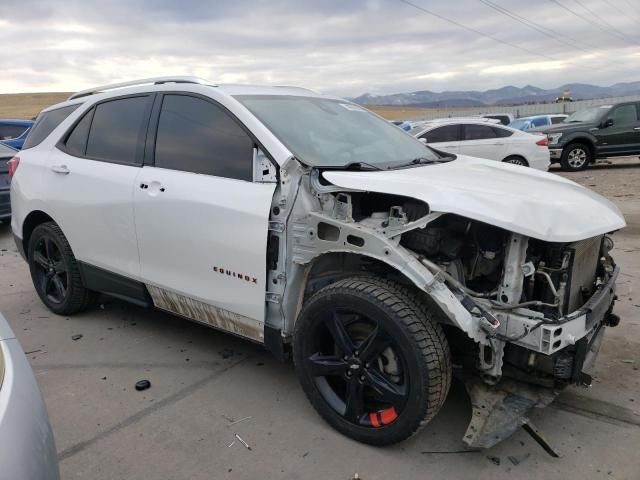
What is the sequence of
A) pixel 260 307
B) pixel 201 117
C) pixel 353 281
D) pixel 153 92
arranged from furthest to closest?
pixel 153 92
pixel 201 117
pixel 260 307
pixel 353 281

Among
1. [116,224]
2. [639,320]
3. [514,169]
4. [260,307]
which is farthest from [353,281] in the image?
[639,320]

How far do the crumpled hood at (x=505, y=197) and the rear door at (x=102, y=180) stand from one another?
1636mm

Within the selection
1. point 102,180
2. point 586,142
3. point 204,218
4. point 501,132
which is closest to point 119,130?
point 102,180

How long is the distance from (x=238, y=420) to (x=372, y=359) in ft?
3.04

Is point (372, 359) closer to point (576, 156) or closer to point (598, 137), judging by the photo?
point (576, 156)

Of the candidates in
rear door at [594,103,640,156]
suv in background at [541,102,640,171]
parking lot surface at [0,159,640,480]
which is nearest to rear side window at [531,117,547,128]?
suv in background at [541,102,640,171]

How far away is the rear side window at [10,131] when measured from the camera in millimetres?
11859

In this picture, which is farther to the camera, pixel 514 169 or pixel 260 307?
pixel 514 169

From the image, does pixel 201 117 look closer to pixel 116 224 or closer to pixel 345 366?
pixel 116 224

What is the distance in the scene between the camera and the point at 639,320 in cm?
424

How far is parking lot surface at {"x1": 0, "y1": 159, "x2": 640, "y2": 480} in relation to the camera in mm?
2613

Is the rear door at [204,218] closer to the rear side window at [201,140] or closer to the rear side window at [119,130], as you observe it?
the rear side window at [201,140]

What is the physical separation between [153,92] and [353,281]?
2.06 metres

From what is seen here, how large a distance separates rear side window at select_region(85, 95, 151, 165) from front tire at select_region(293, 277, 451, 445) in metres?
1.81
